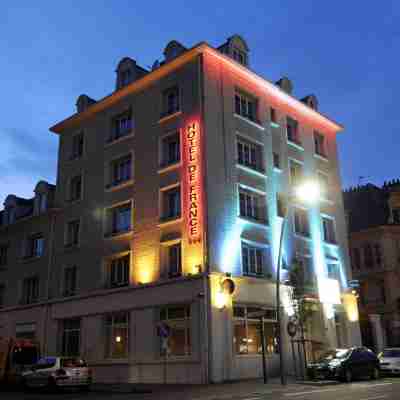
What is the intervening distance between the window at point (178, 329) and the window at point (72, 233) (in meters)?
10.5

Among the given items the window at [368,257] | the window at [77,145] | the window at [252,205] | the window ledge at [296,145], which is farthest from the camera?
the window at [368,257]

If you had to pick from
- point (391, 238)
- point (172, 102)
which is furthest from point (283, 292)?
point (391, 238)

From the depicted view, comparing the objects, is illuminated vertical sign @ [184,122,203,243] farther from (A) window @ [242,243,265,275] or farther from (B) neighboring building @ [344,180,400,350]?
(B) neighboring building @ [344,180,400,350]

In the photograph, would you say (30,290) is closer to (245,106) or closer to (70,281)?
(70,281)

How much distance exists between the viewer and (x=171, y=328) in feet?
84.1

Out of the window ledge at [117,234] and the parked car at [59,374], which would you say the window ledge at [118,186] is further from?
the parked car at [59,374]

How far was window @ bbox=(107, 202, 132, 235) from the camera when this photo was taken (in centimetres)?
3020

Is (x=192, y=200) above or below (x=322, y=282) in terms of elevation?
above

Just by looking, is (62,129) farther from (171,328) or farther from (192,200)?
(171,328)

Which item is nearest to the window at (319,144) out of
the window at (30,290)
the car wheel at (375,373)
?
the car wheel at (375,373)

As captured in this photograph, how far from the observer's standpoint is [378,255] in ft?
155

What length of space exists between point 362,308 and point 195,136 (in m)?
28.6

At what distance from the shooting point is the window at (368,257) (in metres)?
47.6

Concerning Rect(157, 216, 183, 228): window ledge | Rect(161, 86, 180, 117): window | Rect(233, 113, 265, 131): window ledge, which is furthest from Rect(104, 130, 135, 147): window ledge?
Rect(157, 216, 183, 228): window ledge
